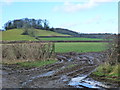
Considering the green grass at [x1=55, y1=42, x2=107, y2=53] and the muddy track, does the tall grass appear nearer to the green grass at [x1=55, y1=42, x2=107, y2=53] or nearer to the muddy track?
the muddy track

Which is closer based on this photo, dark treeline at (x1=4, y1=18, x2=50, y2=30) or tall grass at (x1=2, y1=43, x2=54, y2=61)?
tall grass at (x1=2, y1=43, x2=54, y2=61)

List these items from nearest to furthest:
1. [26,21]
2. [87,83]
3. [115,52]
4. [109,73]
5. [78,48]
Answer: [87,83] < [109,73] < [115,52] < [78,48] < [26,21]

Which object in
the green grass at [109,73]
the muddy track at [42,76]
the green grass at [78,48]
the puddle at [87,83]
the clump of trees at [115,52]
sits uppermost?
the clump of trees at [115,52]

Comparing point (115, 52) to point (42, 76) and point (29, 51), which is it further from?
point (29, 51)

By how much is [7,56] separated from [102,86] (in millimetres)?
17380

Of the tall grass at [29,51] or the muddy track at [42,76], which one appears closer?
the muddy track at [42,76]

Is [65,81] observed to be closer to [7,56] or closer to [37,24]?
[7,56]

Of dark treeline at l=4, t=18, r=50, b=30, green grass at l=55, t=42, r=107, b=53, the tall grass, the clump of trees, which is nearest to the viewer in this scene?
the clump of trees

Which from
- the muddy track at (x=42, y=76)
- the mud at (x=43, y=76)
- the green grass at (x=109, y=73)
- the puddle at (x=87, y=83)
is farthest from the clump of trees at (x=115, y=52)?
the puddle at (x=87, y=83)

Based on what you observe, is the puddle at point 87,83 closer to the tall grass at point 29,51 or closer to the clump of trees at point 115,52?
the clump of trees at point 115,52

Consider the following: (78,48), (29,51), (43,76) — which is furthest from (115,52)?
(78,48)

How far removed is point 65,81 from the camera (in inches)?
525

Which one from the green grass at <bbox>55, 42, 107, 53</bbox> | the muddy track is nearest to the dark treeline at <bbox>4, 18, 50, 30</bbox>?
the green grass at <bbox>55, 42, 107, 53</bbox>

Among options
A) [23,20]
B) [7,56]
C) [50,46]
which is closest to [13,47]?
[7,56]
